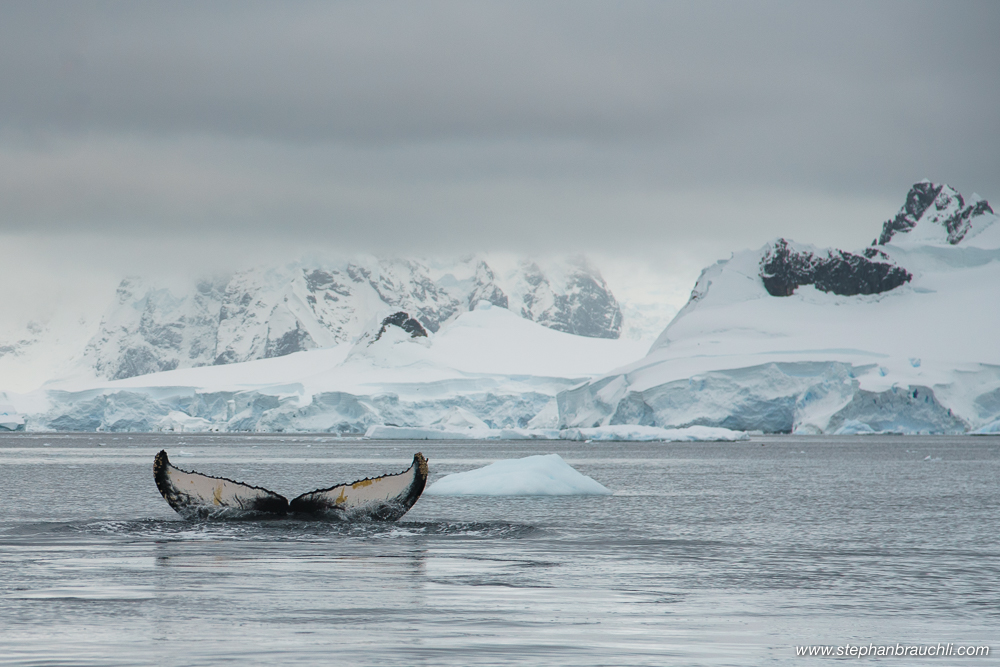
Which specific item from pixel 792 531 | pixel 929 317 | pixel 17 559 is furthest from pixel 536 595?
pixel 929 317

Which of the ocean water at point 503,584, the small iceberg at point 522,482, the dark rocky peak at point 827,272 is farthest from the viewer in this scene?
the dark rocky peak at point 827,272

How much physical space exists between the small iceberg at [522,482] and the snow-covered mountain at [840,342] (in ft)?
257

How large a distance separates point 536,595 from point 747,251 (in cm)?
15115

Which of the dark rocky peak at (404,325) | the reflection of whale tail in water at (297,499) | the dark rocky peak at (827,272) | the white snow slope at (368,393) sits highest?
the dark rocky peak at (827,272)

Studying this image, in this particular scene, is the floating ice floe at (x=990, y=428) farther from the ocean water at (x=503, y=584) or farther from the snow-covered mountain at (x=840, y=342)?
the ocean water at (x=503, y=584)

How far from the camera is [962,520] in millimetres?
28875

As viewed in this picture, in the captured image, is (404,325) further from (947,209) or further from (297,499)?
(297,499)

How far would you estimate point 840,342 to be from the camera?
137 metres

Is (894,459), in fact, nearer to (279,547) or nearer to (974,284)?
(279,547)

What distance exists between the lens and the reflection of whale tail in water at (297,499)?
85.7 ft

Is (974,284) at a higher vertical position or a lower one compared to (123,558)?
higher

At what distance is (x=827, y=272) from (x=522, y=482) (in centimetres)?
12840

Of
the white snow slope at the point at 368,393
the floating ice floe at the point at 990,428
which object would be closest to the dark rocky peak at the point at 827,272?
the white snow slope at the point at 368,393

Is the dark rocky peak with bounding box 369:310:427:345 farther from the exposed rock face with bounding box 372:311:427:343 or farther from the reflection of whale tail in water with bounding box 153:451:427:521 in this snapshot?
the reflection of whale tail in water with bounding box 153:451:427:521
